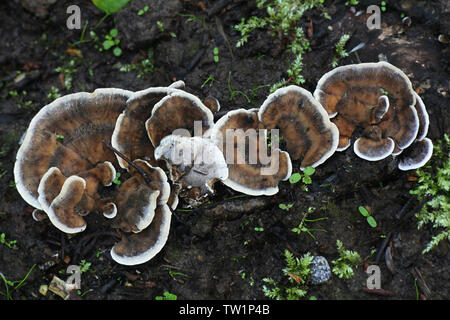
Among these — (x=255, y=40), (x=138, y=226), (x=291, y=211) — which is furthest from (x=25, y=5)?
(x=291, y=211)

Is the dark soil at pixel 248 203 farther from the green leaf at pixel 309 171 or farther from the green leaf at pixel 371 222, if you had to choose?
the green leaf at pixel 309 171

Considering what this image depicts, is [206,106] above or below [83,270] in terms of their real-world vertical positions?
above

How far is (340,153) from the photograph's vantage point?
156 inches

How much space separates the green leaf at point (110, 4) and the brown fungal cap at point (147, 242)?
2648 millimetres

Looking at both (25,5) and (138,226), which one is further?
(25,5)

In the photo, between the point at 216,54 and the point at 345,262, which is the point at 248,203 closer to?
the point at 345,262

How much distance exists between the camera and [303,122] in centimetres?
369

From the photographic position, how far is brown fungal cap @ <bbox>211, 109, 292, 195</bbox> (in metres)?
3.62

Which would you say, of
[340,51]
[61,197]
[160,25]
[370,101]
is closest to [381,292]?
[370,101]

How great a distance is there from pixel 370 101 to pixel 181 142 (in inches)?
81.3

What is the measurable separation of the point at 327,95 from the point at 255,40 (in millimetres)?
1233
